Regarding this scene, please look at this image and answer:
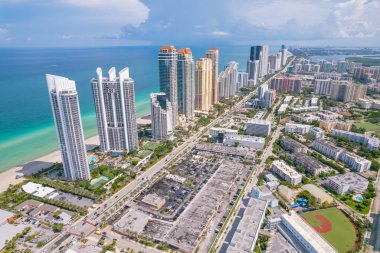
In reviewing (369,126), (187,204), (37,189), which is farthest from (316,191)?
(369,126)

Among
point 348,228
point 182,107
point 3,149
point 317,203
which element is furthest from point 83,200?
point 182,107

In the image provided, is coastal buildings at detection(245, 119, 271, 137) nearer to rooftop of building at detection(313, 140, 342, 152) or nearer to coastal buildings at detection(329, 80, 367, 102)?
rooftop of building at detection(313, 140, 342, 152)

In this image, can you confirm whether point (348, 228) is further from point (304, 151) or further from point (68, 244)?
point (68, 244)

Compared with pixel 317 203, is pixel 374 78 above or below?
above

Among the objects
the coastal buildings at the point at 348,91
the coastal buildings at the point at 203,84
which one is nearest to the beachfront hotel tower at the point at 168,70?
the coastal buildings at the point at 203,84

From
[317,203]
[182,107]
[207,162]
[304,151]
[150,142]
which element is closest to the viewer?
[317,203]

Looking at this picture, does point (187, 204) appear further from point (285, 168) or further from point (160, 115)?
point (160, 115)

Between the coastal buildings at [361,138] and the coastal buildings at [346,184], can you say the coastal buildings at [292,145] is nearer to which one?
the coastal buildings at [346,184]
